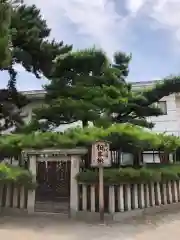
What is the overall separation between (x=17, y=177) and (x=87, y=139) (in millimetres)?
2003

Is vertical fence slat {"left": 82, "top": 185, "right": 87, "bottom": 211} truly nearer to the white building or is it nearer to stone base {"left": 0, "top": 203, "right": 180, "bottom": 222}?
stone base {"left": 0, "top": 203, "right": 180, "bottom": 222}

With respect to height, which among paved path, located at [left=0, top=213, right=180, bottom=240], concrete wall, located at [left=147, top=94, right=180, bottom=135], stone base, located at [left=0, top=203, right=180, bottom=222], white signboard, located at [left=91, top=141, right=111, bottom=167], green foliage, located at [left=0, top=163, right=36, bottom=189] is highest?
concrete wall, located at [left=147, top=94, right=180, bottom=135]

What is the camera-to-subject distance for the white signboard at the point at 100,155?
6978mm

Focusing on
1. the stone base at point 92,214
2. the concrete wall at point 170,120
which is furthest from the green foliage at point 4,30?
the concrete wall at point 170,120

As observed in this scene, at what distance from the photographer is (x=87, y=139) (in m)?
7.67

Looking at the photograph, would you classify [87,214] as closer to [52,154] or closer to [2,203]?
[52,154]

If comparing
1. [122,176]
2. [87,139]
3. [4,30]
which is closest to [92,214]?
[122,176]

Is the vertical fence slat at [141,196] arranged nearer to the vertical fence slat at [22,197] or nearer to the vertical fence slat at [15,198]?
the vertical fence slat at [22,197]

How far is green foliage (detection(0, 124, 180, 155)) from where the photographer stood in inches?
301

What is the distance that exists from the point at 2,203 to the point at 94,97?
13.1ft

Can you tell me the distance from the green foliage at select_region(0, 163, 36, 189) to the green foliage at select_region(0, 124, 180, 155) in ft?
2.36

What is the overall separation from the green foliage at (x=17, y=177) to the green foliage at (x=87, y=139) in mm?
719

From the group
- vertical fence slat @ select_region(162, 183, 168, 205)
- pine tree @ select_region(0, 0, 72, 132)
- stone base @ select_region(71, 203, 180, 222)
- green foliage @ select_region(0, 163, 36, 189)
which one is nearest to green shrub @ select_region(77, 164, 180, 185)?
vertical fence slat @ select_region(162, 183, 168, 205)

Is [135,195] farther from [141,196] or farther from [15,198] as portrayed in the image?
[15,198]
